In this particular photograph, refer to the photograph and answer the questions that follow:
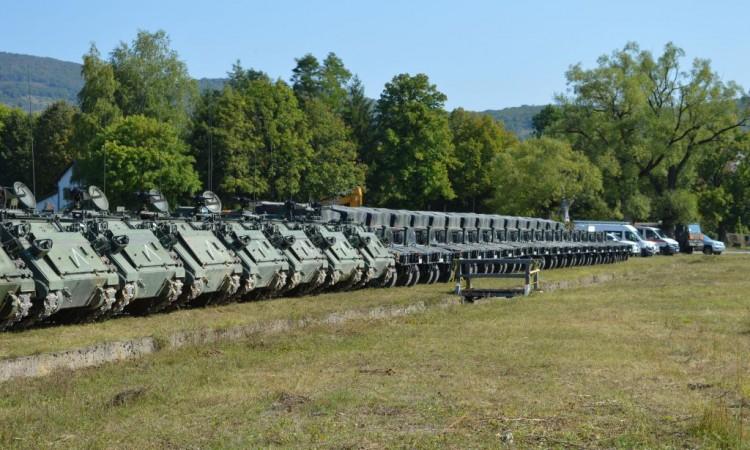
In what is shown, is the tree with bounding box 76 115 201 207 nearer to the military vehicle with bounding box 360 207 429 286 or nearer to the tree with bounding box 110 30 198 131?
the tree with bounding box 110 30 198 131

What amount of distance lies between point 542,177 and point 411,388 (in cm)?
5486

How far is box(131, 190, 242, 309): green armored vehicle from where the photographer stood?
2128 cm

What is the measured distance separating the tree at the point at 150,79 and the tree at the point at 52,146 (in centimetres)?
1163

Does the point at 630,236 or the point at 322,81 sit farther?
the point at 322,81

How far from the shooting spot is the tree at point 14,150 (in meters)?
74.5

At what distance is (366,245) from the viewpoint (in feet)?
98.8

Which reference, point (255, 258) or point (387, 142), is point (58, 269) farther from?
point (387, 142)

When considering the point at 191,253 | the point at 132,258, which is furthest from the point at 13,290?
the point at 191,253

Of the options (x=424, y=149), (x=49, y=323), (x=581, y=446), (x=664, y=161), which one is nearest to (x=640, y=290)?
(x=49, y=323)

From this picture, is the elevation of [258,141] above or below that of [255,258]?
above

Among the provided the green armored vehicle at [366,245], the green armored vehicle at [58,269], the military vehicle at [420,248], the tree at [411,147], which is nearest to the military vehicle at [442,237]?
the military vehicle at [420,248]

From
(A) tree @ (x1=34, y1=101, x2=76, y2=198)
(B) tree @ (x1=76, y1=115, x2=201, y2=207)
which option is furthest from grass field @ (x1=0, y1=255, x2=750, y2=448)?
(A) tree @ (x1=34, y1=101, x2=76, y2=198)

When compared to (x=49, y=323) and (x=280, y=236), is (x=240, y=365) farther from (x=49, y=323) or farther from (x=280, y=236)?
(x=280, y=236)

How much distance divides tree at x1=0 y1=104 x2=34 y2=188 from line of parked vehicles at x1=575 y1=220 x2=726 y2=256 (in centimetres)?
3772
